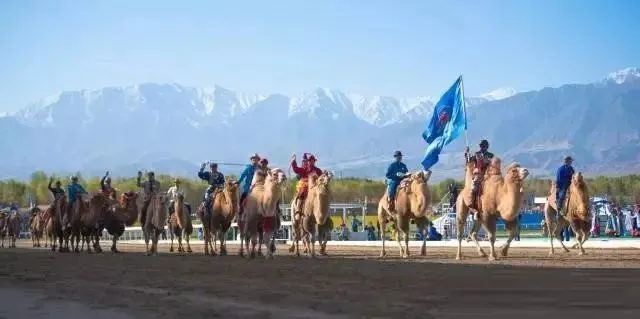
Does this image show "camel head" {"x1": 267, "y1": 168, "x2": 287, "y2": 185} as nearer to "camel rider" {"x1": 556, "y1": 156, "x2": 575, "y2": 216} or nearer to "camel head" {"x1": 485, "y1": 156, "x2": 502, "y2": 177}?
"camel head" {"x1": 485, "y1": 156, "x2": 502, "y2": 177}

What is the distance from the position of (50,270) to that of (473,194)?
9680 millimetres

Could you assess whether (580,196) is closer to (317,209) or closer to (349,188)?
(317,209)

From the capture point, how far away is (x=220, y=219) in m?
27.7

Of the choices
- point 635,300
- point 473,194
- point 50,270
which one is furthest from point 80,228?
point 635,300

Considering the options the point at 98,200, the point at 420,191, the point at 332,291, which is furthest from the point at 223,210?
the point at 332,291

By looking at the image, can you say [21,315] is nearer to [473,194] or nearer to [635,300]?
[635,300]

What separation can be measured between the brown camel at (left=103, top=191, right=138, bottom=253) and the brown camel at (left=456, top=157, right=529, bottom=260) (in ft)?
43.4

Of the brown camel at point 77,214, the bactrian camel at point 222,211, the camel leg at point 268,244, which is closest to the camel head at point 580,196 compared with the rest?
the camel leg at point 268,244

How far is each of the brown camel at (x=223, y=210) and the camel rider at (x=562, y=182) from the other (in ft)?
28.3

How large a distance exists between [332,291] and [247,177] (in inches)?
545

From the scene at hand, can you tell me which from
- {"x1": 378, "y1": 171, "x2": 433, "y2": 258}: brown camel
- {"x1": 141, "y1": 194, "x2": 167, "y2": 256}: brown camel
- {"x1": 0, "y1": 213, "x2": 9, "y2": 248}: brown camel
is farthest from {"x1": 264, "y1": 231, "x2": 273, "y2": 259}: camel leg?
{"x1": 0, "y1": 213, "x2": 9, "y2": 248}: brown camel

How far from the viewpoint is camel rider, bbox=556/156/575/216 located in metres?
24.9

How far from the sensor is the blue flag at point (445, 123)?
32.5 m

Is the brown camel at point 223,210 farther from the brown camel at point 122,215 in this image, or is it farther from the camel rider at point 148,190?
the brown camel at point 122,215
